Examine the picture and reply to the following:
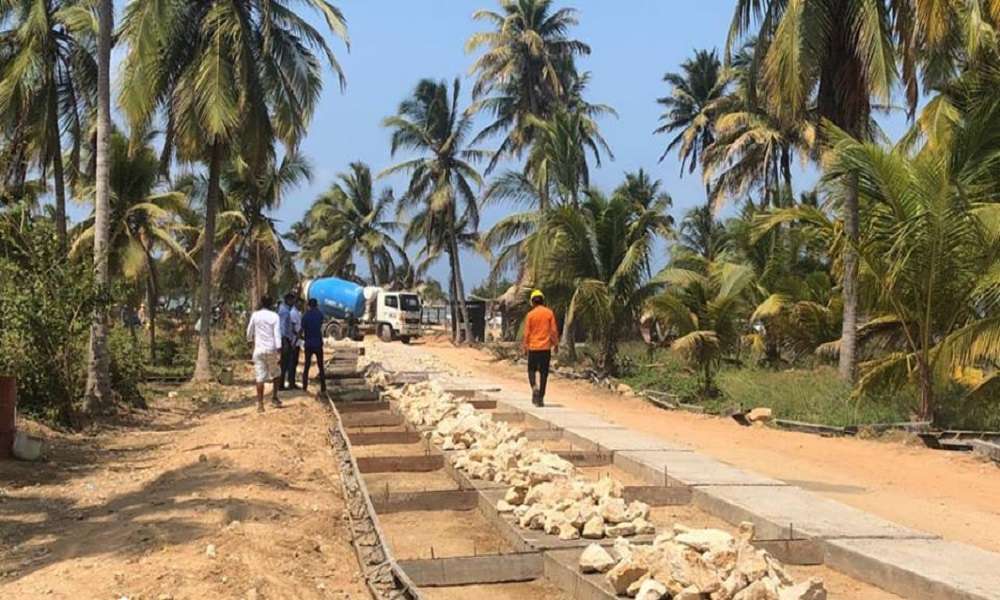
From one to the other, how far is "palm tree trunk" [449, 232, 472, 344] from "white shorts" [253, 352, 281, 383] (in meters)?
27.8

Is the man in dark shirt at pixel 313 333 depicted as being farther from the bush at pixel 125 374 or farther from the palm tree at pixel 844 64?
the palm tree at pixel 844 64

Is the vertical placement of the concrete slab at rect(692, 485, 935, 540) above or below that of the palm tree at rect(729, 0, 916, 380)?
below

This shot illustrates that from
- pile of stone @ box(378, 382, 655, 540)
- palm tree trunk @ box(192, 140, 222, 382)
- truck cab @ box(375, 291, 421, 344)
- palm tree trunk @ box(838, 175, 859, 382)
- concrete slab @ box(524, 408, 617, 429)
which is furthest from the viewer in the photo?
truck cab @ box(375, 291, 421, 344)

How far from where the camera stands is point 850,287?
14.2 m

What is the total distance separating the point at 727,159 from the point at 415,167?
52.2 ft

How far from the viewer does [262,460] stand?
9.50 metres

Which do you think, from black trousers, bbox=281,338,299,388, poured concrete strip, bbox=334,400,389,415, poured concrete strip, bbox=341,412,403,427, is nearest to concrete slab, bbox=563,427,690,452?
poured concrete strip, bbox=341,412,403,427

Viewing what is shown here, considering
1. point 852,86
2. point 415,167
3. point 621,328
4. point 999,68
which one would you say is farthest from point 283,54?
point 415,167

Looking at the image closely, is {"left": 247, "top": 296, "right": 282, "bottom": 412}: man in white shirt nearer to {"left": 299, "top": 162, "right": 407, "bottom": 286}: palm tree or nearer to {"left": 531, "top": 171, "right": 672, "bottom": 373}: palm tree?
{"left": 531, "top": 171, "right": 672, "bottom": 373}: palm tree

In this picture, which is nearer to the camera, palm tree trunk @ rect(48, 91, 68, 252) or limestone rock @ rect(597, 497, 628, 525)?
limestone rock @ rect(597, 497, 628, 525)

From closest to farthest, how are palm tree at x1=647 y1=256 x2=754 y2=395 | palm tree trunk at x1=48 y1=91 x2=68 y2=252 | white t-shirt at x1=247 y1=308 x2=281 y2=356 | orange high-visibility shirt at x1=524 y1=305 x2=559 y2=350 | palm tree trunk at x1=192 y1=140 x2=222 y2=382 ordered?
white t-shirt at x1=247 y1=308 x2=281 y2=356, orange high-visibility shirt at x1=524 y1=305 x2=559 y2=350, palm tree at x1=647 y1=256 x2=754 y2=395, palm tree trunk at x1=48 y1=91 x2=68 y2=252, palm tree trunk at x1=192 y1=140 x2=222 y2=382

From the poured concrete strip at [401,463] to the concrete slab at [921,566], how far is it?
15.3ft

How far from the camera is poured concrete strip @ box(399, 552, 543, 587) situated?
17.9 feet

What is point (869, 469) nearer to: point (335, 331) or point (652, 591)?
point (652, 591)
